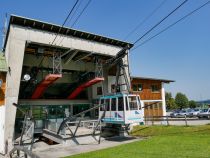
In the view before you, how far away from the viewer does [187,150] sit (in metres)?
9.91

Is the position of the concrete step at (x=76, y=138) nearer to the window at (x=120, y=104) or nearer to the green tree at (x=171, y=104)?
the window at (x=120, y=104)

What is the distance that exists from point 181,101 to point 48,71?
68360 mm

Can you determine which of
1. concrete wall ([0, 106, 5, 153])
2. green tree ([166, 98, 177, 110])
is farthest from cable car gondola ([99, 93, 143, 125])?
green tree ([166, 98, 177, 110])

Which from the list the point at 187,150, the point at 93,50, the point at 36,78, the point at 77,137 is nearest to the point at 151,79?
the point at 93,50

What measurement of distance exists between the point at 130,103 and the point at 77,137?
435 centimetres

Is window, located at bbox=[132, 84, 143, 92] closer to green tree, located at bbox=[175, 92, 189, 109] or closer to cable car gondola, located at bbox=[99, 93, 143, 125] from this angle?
cable car gondola, located at bbox=[99, 93, 143, 125]

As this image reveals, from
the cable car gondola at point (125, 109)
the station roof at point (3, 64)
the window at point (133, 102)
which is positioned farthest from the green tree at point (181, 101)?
the station roof at point (3, 64)

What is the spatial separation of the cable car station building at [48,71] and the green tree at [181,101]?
6319 centimetres

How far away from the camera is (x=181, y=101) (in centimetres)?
8362

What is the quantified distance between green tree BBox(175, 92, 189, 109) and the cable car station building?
63.2 metres

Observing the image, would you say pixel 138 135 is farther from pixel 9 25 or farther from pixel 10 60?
pixel 9 25

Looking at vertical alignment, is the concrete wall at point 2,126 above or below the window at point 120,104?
below

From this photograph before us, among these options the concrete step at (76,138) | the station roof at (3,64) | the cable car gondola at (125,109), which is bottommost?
the concrete step at (76,138)

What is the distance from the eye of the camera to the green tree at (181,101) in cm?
8294
